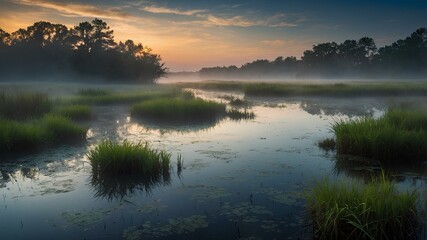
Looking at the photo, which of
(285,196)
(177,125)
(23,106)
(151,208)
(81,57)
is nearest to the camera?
(151,208)

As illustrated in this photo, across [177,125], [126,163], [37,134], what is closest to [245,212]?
[126,163]

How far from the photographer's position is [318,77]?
110 metres

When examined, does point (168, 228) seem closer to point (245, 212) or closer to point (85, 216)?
point (245, 212)

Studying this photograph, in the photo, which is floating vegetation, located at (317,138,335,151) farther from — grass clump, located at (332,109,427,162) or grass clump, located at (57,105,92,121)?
grass clump, located at (57,105,92,121)

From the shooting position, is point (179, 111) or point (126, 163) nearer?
point (126, 163)

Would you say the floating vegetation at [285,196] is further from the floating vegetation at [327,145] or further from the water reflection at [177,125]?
the water reflection at [177,125]

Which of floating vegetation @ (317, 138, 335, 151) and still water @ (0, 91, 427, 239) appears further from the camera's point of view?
floating vegetation @ (317, 138, 335, 151)

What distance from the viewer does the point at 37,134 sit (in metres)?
11.6

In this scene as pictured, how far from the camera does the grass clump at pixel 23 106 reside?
17188mm

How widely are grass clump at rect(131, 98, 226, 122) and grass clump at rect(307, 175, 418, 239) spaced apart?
14.4 m

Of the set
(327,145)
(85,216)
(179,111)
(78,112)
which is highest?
(179,111)

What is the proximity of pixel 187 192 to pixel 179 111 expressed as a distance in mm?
12498

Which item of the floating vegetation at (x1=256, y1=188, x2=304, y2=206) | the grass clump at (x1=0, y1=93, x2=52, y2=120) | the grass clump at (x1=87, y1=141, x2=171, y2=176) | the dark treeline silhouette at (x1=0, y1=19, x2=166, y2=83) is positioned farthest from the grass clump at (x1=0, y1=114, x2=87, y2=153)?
the dark treeline silhouette at (x1=0, y1=19, x2=166, y2=83)

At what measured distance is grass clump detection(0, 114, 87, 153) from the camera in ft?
36.1
